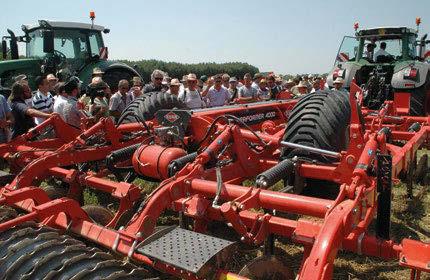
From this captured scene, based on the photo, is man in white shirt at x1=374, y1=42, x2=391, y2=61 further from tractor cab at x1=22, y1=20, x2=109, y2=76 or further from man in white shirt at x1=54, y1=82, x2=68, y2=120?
tractor cab at x1=22, y1=20, x2=109, y2=76

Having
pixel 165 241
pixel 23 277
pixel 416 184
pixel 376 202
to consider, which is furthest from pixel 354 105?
pixel 416 184

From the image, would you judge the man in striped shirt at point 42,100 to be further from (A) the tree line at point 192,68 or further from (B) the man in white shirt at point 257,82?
(A) the tree line at point 192,68

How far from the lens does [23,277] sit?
2.05 m

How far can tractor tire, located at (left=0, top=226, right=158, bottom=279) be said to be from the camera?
2043 mm

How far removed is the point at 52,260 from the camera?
2.10 m

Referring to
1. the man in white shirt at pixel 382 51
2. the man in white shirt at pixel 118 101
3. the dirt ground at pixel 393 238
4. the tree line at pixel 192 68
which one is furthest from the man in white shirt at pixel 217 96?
the tree line at pixel 192 68

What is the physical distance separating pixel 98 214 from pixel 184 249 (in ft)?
5.31

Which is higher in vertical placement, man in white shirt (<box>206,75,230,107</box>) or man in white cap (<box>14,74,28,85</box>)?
man in white cap (<box>14,74,28,85</box>)

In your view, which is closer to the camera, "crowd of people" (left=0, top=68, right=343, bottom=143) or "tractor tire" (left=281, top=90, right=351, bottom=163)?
"tractor tire" (left=281, top=90, right=351, bottom=163)

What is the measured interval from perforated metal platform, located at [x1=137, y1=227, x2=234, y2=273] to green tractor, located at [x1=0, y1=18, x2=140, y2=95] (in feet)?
28.7

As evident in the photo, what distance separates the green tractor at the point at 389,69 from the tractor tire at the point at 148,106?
13.7ft

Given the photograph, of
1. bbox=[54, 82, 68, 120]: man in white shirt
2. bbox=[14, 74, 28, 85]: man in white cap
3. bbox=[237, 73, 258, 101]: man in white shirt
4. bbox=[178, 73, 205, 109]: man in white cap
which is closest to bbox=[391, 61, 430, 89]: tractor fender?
bbox=[237, 73, 258, 101]: man in white shirt

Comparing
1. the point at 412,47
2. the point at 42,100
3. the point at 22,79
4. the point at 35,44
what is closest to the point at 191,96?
the point at 42,100

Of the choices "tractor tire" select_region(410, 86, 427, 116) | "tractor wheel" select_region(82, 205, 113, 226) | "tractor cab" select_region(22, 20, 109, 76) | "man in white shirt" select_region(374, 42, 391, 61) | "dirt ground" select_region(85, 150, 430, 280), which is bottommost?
"dirt ground" select_region(85, 150, 430, 280)
